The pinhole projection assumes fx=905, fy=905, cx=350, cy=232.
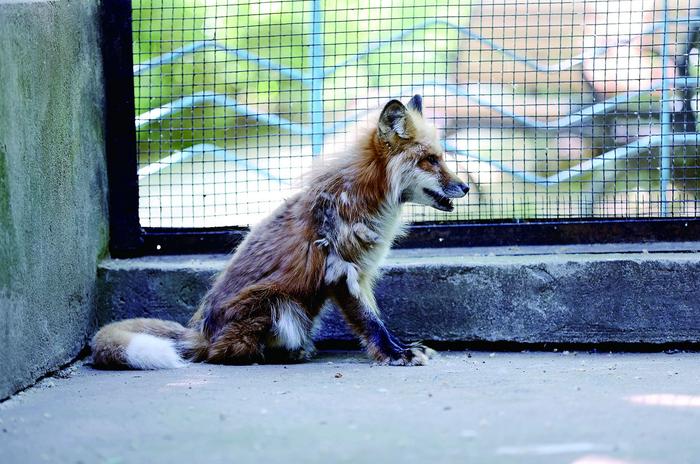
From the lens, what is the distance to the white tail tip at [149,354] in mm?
4434

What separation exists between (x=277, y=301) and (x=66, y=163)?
1275mm

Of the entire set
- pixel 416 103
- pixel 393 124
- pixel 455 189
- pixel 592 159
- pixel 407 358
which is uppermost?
pixel 416 103

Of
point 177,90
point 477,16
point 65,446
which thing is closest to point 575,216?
point 477,16

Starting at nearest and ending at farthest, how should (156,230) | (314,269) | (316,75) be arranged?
(314,269)
(156,230)
(316,75)

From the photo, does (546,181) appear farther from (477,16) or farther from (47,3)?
(47,3)

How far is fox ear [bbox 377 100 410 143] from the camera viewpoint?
4688 millimetres

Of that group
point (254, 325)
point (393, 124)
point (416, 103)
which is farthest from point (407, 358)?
point (416, 103)

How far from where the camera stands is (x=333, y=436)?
9.64 ft

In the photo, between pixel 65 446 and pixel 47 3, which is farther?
pixel 47 3

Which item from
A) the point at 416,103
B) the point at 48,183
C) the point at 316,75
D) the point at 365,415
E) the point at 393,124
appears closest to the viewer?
the point at 365,415

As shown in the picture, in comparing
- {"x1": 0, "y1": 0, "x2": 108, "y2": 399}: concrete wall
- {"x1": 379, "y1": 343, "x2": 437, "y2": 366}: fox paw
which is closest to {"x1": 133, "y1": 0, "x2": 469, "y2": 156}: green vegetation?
{"x1": 0, "y1": 0, "x2": 108, "y2": 399}: concrete wall

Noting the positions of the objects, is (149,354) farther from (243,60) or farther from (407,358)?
(243,60)

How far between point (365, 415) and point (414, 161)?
1.87m

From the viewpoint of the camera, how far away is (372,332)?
15.0 feet
